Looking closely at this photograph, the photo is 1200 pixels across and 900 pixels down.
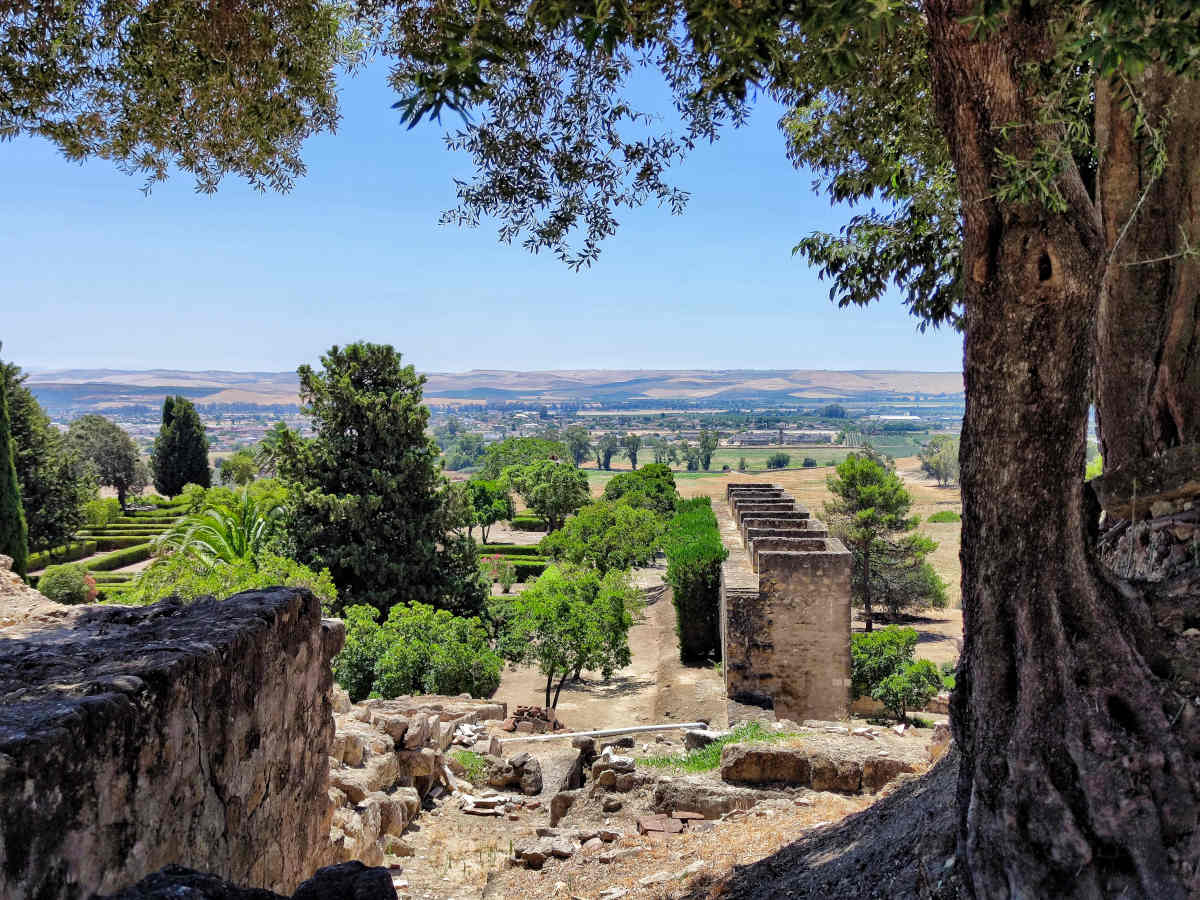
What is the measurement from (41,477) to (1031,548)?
32.5 metres

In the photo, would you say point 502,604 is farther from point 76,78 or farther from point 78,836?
point 78,836

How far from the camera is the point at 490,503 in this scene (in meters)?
45.3

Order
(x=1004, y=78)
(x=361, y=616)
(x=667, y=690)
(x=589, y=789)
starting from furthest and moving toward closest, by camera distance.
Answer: (x=667, y=690) < (x=361, y=616) < (x=589, y=789) < (x=1004, y=78)

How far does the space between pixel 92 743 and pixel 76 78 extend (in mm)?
5475

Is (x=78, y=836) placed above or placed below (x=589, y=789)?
above

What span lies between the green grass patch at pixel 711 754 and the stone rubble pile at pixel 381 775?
221cm

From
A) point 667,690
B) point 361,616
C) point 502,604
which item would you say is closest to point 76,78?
point 361,616

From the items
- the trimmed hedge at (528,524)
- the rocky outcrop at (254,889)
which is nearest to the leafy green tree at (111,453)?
the trimmed hedge at (528,524)

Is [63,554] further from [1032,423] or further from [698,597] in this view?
[1032,423]

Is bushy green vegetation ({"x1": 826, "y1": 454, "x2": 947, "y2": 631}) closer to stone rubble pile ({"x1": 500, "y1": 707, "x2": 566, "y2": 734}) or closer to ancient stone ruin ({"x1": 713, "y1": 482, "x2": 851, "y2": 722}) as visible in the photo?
ancient stone ruin ({"x1": 713, "y1": 482, "x2": 851, "y2": 722})

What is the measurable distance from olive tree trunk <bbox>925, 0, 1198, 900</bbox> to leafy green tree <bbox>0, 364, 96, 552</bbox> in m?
31.8

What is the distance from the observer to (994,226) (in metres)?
3.11

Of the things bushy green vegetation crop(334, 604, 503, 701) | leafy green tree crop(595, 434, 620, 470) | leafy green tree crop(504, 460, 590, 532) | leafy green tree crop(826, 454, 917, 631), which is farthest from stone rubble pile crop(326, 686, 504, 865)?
leafy green tree crop(595, 434, 620, 470)

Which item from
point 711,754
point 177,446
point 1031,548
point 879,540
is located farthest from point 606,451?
point 1031,548
